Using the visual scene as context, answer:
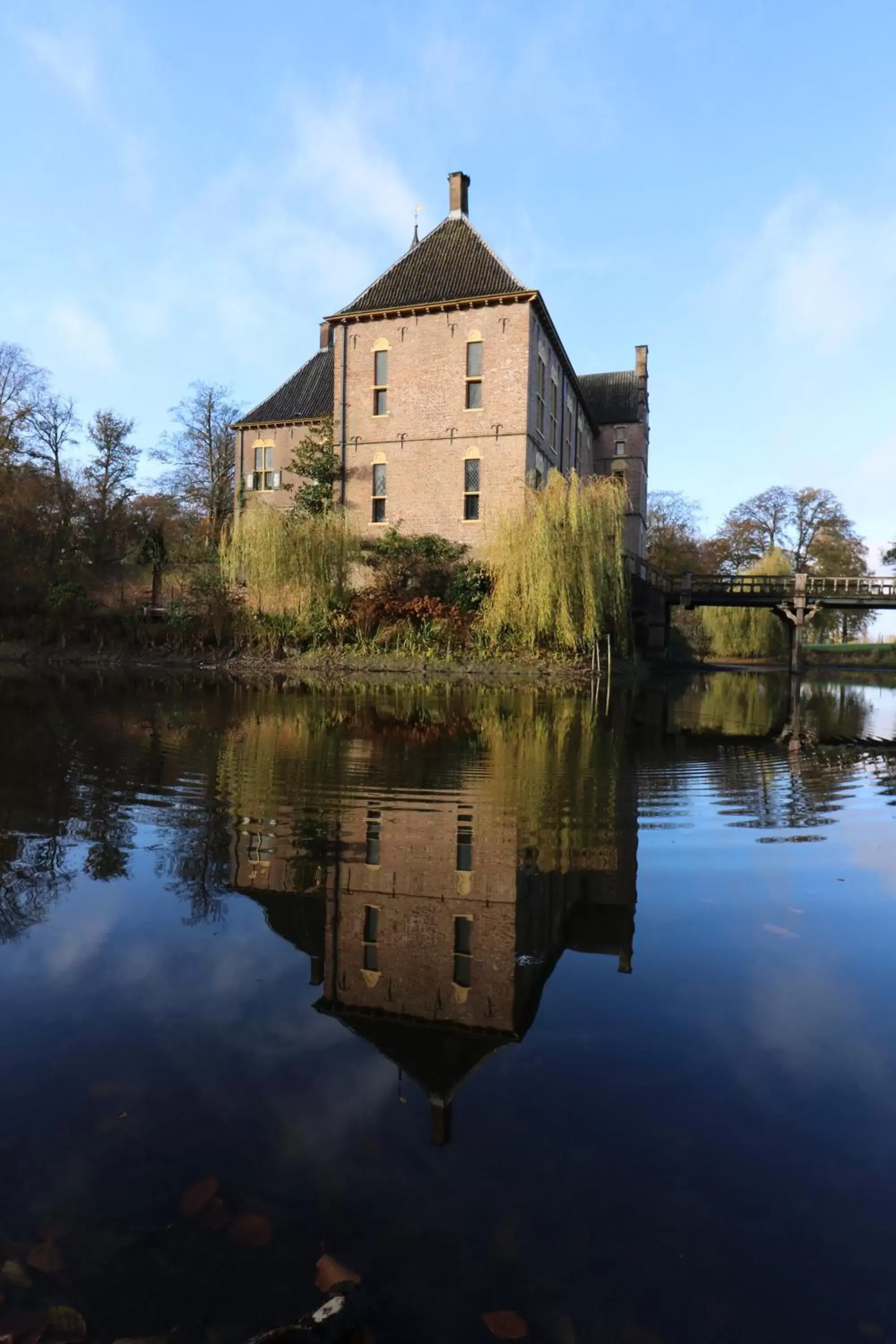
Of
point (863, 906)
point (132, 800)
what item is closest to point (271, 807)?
point (132, 800)

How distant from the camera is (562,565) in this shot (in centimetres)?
2414

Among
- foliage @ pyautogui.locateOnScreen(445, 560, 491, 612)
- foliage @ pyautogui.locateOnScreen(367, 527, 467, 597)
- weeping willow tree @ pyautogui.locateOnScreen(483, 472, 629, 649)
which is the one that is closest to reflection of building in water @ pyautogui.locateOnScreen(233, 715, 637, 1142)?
weeping willow tree @ pyautogui.locateOnScreen(483, 472, 629, 649)

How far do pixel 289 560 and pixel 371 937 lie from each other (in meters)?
24.5

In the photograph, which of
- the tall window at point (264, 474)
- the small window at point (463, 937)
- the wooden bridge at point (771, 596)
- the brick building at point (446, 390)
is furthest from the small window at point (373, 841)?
the tall window at point (264, 474)

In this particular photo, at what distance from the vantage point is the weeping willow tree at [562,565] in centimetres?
2412

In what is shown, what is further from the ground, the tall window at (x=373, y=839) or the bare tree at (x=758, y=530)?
the bare tree at (x=758, y=530)

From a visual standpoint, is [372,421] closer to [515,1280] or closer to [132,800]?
[132,800]

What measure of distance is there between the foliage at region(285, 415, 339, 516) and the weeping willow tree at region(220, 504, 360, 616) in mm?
3474

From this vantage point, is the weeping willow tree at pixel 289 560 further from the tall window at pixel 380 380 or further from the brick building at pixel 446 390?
the tall window at pixel 380 380

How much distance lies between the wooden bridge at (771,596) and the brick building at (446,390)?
26.8 feet

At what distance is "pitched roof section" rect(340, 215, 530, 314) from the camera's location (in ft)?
97.0

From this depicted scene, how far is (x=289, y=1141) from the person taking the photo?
94.1 inches

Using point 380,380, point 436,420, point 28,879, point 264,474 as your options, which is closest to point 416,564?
point 436,420

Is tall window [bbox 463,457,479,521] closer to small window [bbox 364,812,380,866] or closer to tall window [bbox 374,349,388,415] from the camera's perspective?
tall window [bbox 374,349,388,415]
